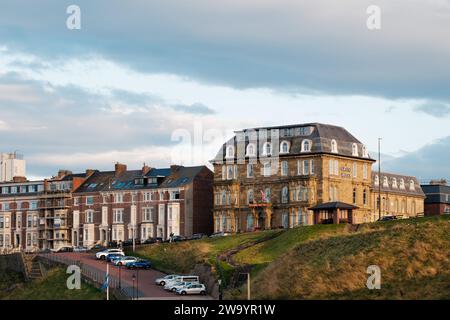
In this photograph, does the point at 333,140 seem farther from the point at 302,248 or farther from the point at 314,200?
the point at 302,248

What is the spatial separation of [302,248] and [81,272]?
26.9 meters

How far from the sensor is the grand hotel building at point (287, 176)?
462ft

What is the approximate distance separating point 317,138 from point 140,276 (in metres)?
37.6

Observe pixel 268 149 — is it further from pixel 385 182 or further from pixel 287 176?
pixel 385 182

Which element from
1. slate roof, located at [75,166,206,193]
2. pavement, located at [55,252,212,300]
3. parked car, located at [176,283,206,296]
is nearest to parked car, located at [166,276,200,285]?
pavement, located at [55,252,212,300]

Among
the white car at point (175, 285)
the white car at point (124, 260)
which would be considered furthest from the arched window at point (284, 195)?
the white car at point (175, 285)

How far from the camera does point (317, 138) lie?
141875mm

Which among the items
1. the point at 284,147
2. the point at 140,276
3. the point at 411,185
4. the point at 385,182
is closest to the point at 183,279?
the point at 140,276

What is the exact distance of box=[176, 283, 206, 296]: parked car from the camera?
101 metres

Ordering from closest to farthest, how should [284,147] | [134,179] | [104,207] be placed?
1. [284,147]
2. [134,179]
3. [104,207]

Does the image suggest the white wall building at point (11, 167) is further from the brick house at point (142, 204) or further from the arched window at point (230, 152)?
the arched window at point (230, 152)

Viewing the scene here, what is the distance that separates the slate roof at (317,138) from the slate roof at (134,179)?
29.0 feet

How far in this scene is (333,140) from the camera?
143 m
